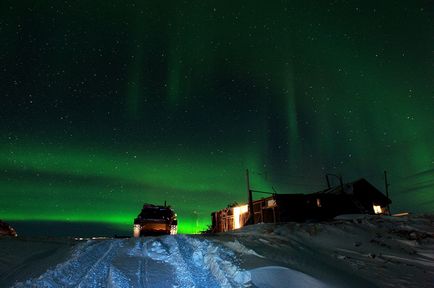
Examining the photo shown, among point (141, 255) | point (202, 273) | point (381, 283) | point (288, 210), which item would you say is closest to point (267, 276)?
point (202, 273)

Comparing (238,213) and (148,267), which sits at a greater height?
(238,213)

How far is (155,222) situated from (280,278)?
43.4 feet

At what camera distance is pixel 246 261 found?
23.9ft

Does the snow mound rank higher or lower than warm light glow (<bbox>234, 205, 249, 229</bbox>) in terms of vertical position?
lower

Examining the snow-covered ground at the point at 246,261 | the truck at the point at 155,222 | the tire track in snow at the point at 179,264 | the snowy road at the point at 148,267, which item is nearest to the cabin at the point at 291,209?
the truck at the point at 155,222

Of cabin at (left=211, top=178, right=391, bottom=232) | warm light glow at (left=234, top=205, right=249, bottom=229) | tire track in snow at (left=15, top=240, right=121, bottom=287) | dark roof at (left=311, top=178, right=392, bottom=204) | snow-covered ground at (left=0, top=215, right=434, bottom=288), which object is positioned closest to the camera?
tire track in snow at (left=15, top=240, right=121, bottom=287)

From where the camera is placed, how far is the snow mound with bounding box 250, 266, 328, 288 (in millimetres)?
5945

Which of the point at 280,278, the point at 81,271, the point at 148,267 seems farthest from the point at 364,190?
the point at 81,271

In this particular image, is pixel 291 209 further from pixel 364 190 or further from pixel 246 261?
pixel 246 261

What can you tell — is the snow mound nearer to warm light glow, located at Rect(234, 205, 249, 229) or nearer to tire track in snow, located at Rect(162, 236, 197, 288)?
tire track in snow, located at Rect(162, 236, 197, 288)

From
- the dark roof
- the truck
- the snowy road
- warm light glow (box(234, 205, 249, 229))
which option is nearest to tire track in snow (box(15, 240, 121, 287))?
the snowy road

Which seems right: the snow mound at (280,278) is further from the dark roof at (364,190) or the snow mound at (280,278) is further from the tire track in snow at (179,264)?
the dark roof at (364,190)

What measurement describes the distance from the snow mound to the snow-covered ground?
2 cm

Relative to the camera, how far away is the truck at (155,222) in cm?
1839
